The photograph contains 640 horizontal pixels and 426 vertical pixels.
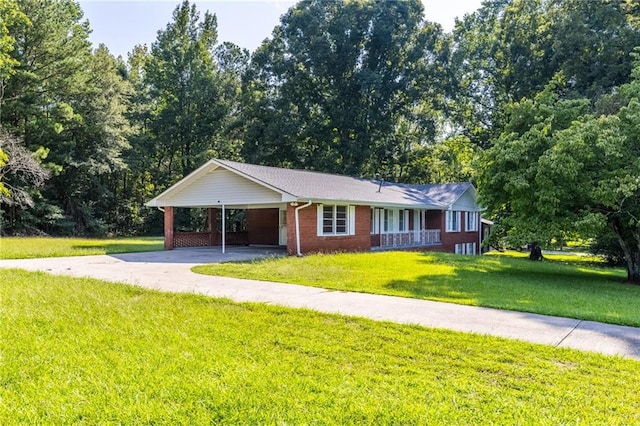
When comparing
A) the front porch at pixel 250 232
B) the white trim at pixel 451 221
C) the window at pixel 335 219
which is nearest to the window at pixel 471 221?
the white trim at pixel 451 221

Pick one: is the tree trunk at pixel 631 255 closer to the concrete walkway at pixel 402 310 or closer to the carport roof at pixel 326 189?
the concrete walkway at pixel 402 310

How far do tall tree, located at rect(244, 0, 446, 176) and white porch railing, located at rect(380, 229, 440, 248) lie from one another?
13070 millimetres

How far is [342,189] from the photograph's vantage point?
815 inches

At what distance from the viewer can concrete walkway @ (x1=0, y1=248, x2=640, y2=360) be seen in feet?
19.1

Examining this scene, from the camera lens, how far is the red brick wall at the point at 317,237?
17188 millimetres

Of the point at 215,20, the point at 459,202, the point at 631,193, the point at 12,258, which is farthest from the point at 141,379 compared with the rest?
the point at 215,20

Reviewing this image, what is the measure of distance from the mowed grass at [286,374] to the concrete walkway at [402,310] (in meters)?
0.54

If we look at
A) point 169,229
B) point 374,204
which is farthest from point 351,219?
point 169,229

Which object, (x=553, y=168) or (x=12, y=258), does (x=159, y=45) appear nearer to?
(x=12, y=258)

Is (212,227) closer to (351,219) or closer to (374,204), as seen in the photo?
(351,219)

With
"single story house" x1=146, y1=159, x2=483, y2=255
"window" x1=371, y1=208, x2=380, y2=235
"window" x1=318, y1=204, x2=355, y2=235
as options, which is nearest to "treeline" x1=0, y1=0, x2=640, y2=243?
"single story house" x1=146, y1=159, x2=483, y2=255

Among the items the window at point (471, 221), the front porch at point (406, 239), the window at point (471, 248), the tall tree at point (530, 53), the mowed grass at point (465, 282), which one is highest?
the tall tree at point (530, 53)

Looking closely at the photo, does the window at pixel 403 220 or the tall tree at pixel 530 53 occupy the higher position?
the tall tree at pixel 530 53

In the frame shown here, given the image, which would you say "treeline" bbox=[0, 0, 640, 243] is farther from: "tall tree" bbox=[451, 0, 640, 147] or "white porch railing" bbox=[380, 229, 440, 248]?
"white porch railing" bbox=[380, 229, 440, 248]
